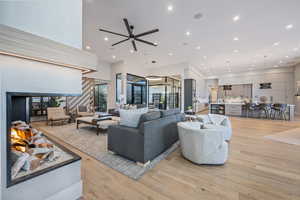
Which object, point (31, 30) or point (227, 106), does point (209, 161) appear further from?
point (227, 106)

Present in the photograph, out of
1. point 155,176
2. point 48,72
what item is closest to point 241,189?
point 155,176

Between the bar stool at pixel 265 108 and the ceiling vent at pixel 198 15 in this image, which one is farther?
the bar stool at pixel 265 108

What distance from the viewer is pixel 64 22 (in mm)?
1302

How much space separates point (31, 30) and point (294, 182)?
3.81m

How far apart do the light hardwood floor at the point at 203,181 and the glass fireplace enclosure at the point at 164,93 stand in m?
6.83

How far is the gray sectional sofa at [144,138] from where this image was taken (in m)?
2.17

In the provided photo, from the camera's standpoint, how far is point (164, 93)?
30.6ft

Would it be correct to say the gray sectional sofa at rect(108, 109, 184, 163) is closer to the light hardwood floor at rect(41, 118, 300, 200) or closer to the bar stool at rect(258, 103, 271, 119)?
the light hardwood floor at rect(41, 118, 300, 200)

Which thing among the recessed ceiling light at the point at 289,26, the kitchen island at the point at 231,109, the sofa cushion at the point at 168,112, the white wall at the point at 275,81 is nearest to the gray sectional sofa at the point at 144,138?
the sofa cushion at the point at 168,112

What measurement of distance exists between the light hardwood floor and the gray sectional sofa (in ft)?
0.96

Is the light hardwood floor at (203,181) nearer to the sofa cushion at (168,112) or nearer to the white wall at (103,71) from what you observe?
the sofa cushion at (168,112)

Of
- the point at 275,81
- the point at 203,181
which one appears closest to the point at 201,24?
the point at 203,181

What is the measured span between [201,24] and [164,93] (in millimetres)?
5792

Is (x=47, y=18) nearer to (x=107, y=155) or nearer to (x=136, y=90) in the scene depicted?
(x=107, y=155)
